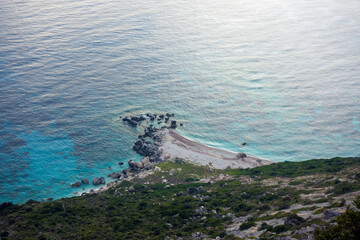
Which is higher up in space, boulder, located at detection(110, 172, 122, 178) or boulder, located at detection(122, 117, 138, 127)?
boulder, located at detection(122, 117, 138, 127)

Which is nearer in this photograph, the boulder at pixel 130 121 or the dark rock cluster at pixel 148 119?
the boulder at pixel 130 121

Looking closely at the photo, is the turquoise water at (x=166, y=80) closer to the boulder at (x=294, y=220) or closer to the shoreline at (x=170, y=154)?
the shoreline at (x=170, y=154)

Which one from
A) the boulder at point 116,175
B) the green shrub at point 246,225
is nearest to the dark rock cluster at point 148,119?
the boulder at point 116,175

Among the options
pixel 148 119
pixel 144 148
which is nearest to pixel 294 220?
pixel 144 148

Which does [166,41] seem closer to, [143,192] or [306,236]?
[143,192]

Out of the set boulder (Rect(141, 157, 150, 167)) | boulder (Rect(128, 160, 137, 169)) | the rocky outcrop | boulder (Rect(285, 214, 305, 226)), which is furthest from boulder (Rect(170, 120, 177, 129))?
boulder (Rect(285, 214, 305, 226))

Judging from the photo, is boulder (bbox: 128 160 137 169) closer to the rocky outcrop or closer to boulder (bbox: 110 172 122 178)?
boulder (bbox: 110 172 122 178)

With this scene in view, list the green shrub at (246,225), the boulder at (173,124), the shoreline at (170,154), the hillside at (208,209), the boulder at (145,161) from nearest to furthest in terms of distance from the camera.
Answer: the hillside at (208,209), the green shrub at (246,225), the shoreline at (170,154), the boulder at (145,161), the boulder at (173,124)
